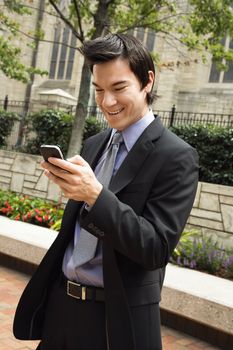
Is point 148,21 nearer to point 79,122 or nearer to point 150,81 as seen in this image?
point 79,122

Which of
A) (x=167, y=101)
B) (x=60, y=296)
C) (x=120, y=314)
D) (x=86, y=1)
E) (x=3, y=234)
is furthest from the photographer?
(x=167, y=101)

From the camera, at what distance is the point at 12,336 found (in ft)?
13.7

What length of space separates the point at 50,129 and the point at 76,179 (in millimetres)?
10537

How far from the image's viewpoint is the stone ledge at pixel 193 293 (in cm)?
436

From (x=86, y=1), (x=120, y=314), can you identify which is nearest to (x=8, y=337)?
(x=120, y=314)

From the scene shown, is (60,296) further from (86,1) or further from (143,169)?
(86,1)

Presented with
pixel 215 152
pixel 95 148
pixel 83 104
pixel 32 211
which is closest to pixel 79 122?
pixel 83 104

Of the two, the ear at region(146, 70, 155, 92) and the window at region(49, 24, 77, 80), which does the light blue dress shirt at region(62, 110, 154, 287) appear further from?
the window at region(49, 24, 77, 80)

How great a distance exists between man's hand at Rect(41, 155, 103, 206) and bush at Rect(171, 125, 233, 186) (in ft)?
23.6

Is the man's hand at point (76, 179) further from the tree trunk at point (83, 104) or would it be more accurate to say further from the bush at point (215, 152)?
the tree trunk at point (83, 104)

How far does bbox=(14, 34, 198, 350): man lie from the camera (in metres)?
1.49

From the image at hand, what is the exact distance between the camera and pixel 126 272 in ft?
5.50

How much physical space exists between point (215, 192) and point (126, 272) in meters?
6.24

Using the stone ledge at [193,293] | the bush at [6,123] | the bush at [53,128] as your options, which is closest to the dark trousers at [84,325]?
the stone ledge at [193,293]
